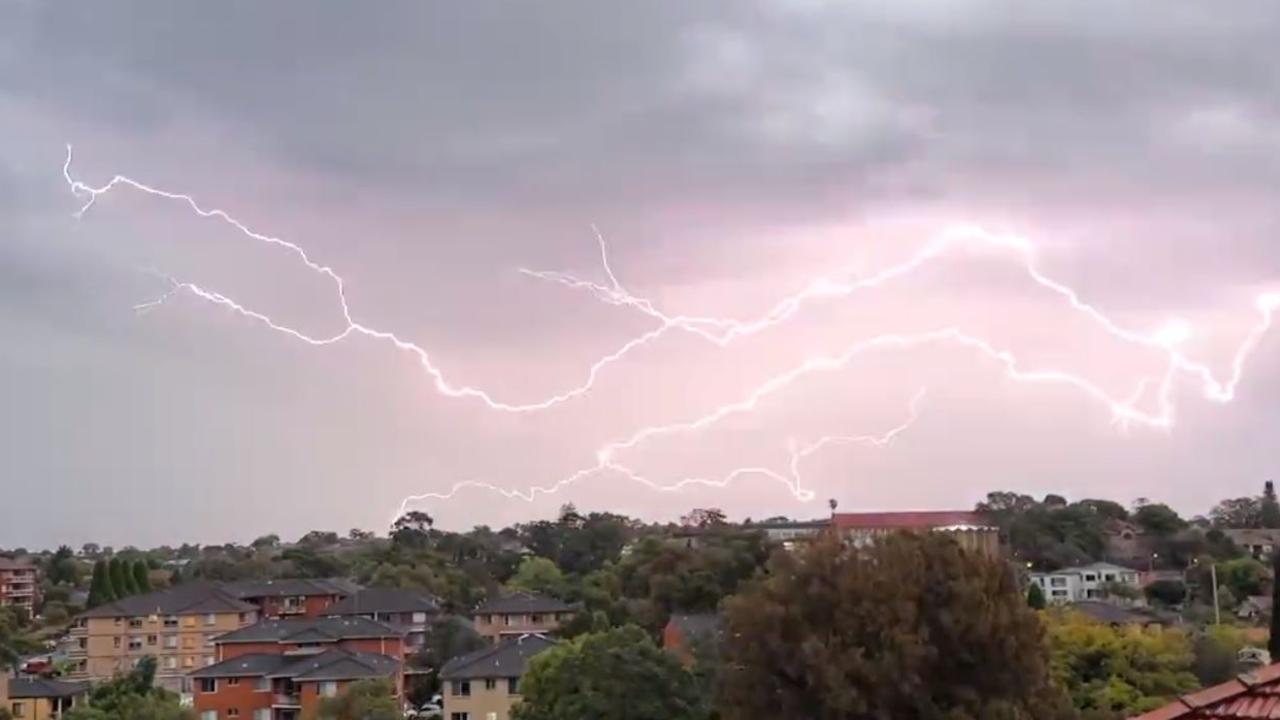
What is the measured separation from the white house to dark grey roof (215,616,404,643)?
116ft

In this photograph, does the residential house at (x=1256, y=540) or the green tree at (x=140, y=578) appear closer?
the green tree at (x=140, y=578)

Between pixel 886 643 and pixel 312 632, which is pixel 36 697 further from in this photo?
pixel 886 643

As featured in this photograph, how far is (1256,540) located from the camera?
78875mm

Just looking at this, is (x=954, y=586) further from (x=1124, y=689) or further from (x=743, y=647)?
(x=1124, y=689)

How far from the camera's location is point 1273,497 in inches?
3898

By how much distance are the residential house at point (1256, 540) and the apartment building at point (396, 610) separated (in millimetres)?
49088

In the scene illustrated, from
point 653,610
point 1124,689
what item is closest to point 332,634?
point 653,610

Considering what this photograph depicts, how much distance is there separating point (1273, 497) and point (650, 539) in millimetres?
69431

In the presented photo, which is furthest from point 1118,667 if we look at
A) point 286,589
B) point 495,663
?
point 286,589

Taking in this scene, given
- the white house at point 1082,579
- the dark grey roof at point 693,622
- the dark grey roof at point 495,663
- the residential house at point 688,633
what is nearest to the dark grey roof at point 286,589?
the residential house at point 688,633

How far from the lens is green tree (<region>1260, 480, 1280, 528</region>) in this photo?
9300 cm

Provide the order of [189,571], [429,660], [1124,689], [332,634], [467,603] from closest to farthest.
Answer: [1124,689], [332,634], [429,660], [467,603], [189,571]

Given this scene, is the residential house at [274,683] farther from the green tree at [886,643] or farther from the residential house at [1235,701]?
the residential house at [1235,701]

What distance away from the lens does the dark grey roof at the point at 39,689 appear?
36.8 meters
